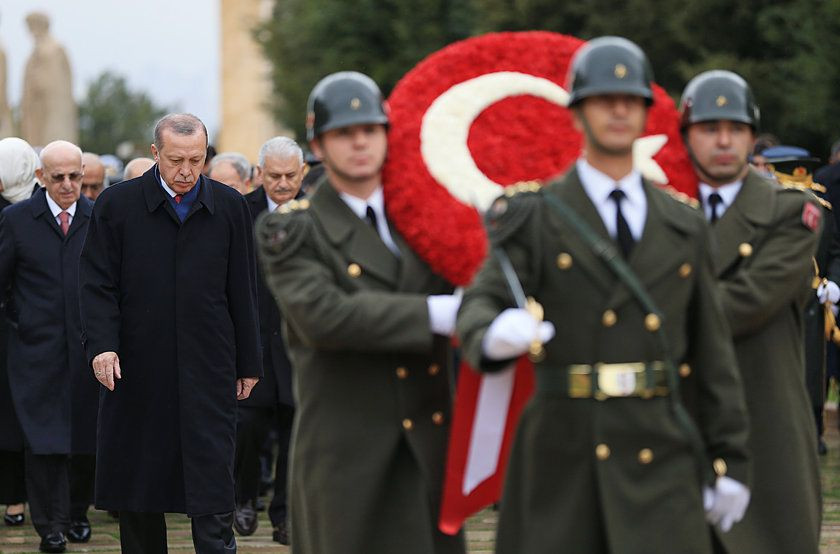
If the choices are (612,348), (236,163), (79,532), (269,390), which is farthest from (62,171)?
(612,348)

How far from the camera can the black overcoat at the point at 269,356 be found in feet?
32.8

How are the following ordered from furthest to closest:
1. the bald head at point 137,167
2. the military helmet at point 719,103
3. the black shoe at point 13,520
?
the bald head at point 137,167 < the black shoe at point 13,520 < the military helmet at point 719,103

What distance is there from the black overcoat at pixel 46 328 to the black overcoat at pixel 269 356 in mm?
950

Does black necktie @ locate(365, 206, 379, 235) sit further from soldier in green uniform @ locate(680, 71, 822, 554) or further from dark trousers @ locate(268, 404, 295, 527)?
dark trousers @ locate(268, 404, 295, 527)

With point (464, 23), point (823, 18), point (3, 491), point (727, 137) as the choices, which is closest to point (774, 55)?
point (823, 18)

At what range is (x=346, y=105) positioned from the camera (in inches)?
217

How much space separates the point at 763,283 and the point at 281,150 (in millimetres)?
4640

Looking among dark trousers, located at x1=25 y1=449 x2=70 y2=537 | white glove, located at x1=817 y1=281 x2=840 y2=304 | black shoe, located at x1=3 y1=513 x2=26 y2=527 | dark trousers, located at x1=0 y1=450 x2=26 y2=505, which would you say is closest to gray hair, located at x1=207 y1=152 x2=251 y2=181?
dark trousers, located at x1=0 y1=450 x2=26 y2=505

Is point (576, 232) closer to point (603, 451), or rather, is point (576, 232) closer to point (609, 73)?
point (609, 73)

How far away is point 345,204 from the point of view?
561cm

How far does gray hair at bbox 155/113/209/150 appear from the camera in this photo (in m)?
7.77

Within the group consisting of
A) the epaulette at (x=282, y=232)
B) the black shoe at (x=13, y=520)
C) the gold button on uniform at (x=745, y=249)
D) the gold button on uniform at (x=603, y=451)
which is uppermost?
the epaulette at (x=282, y=232)

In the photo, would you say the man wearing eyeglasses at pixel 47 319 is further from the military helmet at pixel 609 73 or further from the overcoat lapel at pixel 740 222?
the military helmet at pixel 609 73

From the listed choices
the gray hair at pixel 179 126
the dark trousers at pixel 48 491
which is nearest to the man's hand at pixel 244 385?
the gray hair at pixel 179 126
